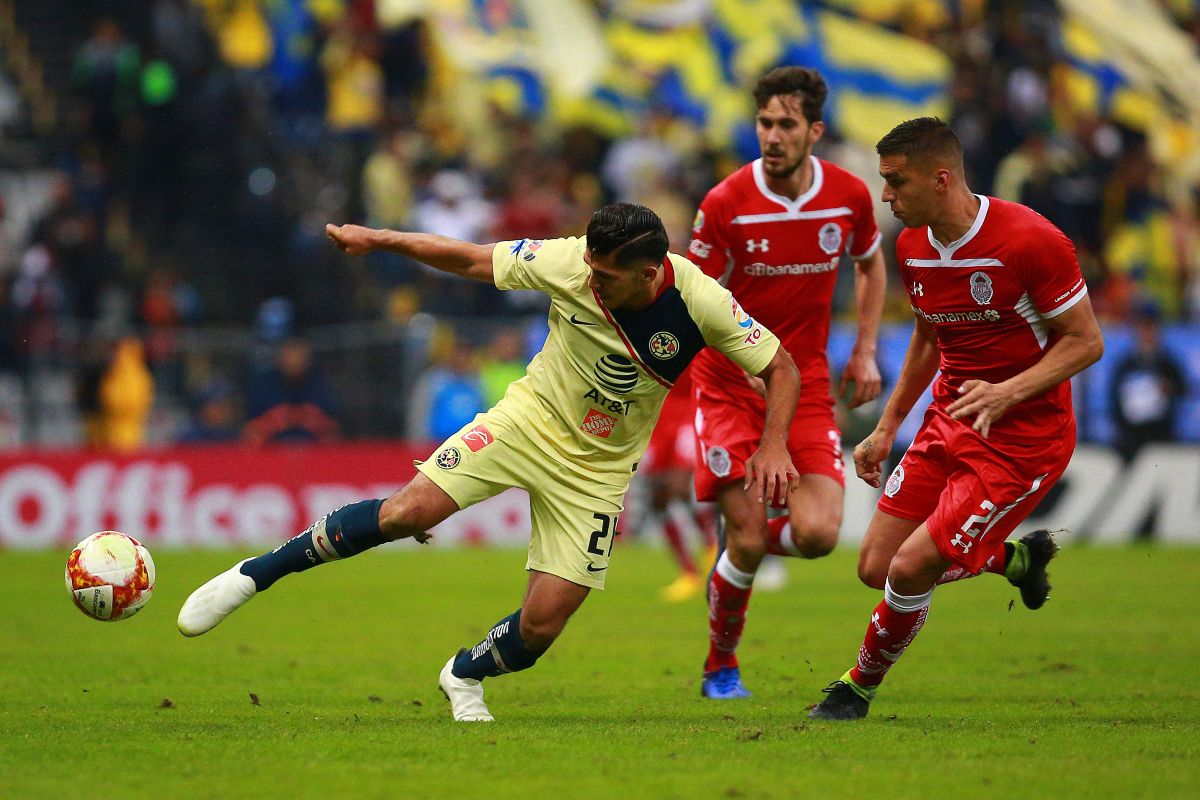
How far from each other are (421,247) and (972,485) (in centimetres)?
272

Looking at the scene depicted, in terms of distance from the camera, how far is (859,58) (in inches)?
891

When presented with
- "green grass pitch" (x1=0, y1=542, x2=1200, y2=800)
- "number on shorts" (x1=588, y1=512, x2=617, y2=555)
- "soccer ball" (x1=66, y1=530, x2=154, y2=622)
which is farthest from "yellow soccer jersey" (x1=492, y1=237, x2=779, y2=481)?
"soccer ball" (x1=66, y1=530, x2=154, y2=622)

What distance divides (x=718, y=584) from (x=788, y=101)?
260 centimetres

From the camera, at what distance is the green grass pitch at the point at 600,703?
6.07 meters

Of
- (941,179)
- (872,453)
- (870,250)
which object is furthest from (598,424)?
(870,250)

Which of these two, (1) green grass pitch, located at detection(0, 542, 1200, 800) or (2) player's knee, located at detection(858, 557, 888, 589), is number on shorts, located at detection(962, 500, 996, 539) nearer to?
(2) player's knee, located at detection(858, 557, 888, 589)

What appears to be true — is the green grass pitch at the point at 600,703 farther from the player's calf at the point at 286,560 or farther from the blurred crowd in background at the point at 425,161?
the blurred crowd in background at the point at 425,161

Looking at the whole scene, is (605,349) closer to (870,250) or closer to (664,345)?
(664,345)

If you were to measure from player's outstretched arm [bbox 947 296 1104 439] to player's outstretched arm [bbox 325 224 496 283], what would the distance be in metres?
2.24

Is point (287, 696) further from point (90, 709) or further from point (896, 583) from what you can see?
point (896, 583)

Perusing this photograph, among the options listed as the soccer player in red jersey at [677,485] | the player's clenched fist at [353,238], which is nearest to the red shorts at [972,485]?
the player's clenched fist at [353,238]

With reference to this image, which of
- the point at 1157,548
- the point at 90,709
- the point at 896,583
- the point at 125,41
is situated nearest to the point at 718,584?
the point at 896,583

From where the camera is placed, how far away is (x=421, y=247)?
7.12 meters

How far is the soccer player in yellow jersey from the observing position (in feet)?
23.8
